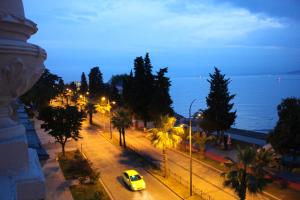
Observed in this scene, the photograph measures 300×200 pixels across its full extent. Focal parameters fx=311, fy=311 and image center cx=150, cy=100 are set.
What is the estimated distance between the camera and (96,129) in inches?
2285

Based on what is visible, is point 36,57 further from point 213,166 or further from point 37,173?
point 213,166

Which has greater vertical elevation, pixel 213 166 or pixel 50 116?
pixel 50 116

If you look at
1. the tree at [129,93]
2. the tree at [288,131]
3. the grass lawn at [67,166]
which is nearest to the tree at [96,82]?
the tree at [129,93]

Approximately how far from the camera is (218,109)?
4128 cm

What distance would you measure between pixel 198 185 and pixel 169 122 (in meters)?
6.43

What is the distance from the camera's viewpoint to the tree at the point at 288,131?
27.8m

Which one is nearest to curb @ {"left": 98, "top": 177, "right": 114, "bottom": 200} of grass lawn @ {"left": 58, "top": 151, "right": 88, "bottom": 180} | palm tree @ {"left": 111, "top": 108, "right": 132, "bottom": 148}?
grass lawn @ {"left": 58, "top": 151, "right": 88, "bottom": 180}

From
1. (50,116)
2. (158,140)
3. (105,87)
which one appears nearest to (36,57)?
(158,140)

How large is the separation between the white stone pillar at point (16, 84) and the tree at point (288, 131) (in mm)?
27164

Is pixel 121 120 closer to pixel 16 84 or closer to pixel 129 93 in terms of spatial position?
pixel 129 93

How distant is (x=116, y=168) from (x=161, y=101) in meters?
16.3

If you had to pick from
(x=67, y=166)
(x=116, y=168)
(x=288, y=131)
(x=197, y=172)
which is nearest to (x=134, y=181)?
(x=116, y=168)

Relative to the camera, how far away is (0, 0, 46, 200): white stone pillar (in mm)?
4094

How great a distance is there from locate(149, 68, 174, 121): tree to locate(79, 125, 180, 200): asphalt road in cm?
835
